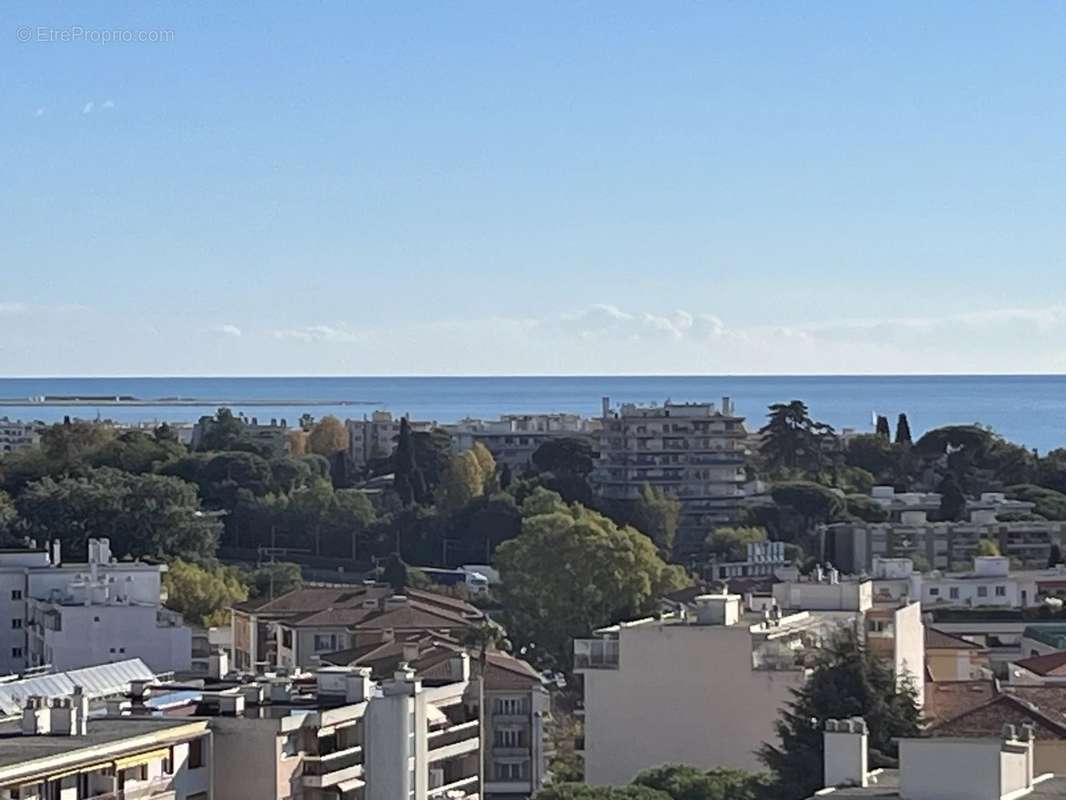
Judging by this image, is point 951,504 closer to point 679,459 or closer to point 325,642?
point 679,459

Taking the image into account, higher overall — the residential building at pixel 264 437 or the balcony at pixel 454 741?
the residential building at pixel 264 437

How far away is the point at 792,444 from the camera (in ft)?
284

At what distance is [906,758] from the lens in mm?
18344

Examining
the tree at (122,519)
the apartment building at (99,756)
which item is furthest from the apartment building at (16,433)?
the apartment building at (99,756)

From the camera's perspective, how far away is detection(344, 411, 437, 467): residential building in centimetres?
10306

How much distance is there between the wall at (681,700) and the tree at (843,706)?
135 cm

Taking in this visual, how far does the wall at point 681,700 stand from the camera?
107 feet

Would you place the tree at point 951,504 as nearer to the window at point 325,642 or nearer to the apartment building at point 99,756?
the window at point 325,642

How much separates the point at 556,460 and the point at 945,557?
46.2 ft

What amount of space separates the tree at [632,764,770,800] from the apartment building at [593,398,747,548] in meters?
51.1

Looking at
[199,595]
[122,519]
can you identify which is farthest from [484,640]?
[122,519]

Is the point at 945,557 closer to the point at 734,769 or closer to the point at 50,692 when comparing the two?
the point at 734,769

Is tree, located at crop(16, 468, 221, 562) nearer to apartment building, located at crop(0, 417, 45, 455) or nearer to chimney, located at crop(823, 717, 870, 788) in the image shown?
chimney, located at crop(823, 717, 870, 788)

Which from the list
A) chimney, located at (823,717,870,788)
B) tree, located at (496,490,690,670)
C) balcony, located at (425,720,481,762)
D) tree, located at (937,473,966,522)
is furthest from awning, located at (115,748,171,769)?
tree, located at (937,473,966,522)
